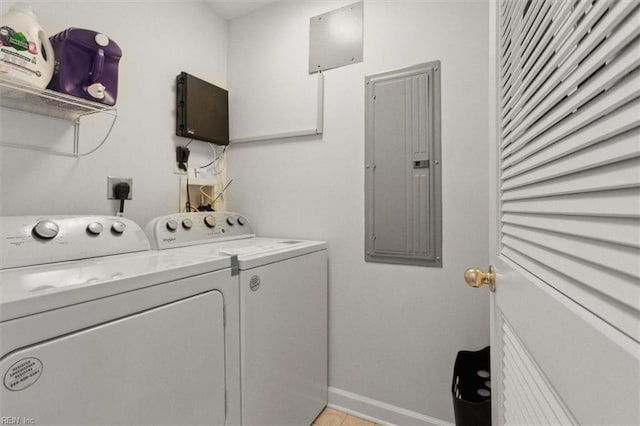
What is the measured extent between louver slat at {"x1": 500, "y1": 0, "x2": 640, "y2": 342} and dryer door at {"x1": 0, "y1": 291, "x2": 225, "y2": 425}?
86 cm

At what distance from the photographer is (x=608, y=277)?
1.00ft

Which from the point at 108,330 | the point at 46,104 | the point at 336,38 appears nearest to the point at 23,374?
the point at 108,330

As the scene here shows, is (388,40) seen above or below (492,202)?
above

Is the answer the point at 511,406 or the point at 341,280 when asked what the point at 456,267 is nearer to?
the point at 341,280

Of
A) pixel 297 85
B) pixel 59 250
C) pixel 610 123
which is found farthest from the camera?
pixel 297 85

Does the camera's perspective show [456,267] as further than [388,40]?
No

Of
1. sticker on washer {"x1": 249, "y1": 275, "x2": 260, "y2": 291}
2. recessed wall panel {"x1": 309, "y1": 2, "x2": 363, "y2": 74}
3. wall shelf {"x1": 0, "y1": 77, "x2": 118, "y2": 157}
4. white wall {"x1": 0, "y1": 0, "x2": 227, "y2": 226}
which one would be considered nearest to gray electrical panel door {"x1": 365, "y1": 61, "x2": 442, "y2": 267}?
recessed wall panel {"x1": 309, "y1": 2, "x2": 363, "y2": 74}

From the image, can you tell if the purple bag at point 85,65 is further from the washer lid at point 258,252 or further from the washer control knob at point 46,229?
the washer lid at point 258,252

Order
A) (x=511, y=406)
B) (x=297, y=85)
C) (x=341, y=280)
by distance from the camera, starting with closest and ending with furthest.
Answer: (x=511, y=406)
(x=341, y=280)
(x=297, y=85)

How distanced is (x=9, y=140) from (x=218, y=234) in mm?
927

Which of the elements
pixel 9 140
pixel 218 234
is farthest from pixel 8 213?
pixel 218 234

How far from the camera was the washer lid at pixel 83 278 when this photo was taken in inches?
24.3

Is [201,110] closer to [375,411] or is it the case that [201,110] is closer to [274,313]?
[274,313]

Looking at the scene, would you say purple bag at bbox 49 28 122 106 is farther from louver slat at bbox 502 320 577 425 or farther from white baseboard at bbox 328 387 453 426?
white baseboard at bbox 328 387 453 426
